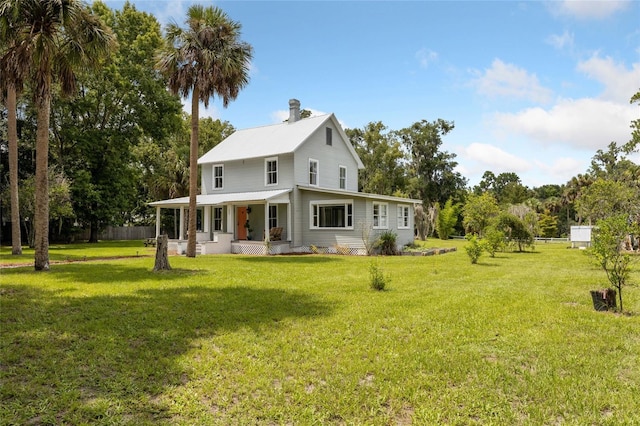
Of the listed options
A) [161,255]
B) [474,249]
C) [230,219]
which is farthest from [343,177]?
[161,255]

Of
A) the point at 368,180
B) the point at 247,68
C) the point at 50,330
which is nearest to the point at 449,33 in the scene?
the point at 247,68

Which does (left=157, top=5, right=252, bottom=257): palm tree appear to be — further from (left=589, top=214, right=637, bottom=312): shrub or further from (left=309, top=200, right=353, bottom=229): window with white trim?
(left=589, top=214, right=637, bottom=312): shrub

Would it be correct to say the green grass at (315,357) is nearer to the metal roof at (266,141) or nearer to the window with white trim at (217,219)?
the metal roof at (266,141)

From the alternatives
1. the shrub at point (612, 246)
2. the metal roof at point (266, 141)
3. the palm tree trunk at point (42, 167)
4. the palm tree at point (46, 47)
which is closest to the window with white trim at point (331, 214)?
the metal roof at point (266, 141)

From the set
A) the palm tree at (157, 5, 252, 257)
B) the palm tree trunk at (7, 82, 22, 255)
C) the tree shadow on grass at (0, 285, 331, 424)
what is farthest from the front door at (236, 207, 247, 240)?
the tree shadow on grass at (0, 285, 331, 424)

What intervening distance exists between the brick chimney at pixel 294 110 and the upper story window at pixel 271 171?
15.2 feet

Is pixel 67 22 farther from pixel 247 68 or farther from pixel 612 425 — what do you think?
pixel 612 425

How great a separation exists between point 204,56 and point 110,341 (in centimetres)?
1350

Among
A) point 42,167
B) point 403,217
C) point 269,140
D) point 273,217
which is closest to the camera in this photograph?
point 42,167

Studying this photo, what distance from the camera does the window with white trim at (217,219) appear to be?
2619 cm

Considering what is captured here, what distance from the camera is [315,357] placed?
4988 millimetres

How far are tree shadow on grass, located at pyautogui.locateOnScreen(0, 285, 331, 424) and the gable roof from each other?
49.4 ft

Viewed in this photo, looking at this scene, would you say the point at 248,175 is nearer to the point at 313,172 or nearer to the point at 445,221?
the point at 313,172

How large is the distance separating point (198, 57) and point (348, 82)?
6250 millimetres
